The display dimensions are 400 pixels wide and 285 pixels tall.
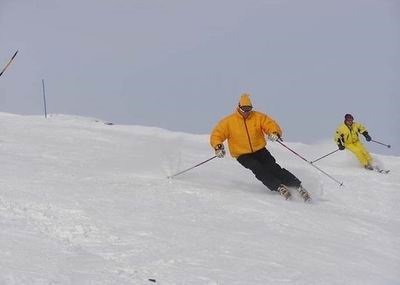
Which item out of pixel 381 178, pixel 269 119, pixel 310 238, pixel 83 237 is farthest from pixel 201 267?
pixel 381 178

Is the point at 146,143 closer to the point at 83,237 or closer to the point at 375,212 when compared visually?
the point at 375,212

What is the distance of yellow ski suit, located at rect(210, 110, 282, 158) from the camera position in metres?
9.14

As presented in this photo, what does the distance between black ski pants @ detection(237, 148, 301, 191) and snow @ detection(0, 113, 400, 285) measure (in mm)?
206

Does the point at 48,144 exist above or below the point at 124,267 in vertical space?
above

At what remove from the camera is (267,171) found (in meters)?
8.91

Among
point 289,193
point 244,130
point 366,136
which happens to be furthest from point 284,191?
point 366,136

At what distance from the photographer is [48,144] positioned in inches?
446

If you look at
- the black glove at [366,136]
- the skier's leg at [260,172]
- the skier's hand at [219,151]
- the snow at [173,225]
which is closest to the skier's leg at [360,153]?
the black glove at [366,136]

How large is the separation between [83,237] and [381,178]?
28.4 ft

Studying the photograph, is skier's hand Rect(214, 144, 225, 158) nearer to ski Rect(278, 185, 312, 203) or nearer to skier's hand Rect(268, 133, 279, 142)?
skier's hand Rect(268, 133, 279, 142)

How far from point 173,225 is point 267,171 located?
3668 mm

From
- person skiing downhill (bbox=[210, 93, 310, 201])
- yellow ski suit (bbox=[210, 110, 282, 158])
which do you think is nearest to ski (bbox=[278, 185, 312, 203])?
person skiing downhill (bbox=[210, 93, 310, 201])

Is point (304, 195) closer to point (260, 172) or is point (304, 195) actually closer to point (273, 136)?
point (260, 172)

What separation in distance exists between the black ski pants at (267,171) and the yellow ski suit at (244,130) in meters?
0.11
